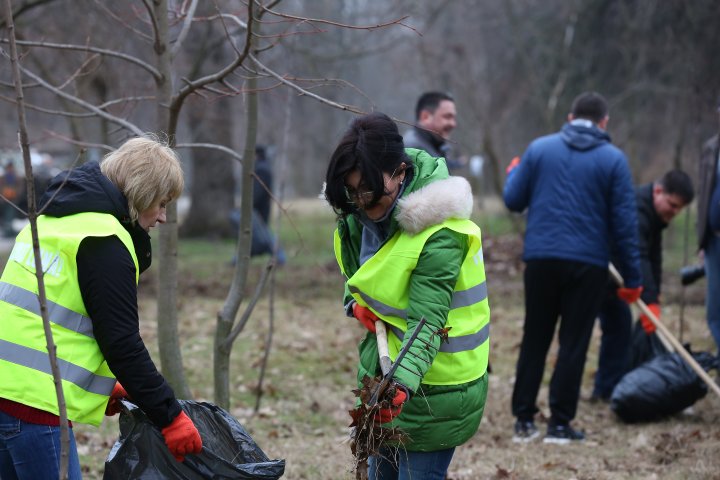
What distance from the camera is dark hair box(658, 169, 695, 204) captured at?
5.95m

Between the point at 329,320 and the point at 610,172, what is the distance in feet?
15.6

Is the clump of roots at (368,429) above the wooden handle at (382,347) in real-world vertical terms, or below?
below

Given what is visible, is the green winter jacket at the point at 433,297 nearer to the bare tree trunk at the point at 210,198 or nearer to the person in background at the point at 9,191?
the bare tree trunk at the point at 210,198

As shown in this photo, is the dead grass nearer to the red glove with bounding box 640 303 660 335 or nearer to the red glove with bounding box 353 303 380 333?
the red glove with bounding box 353 303 380 333

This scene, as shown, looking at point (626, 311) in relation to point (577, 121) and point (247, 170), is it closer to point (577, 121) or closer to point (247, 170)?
point (577, 121)

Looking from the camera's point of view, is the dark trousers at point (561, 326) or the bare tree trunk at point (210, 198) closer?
the dark trousers at point (561, 326)

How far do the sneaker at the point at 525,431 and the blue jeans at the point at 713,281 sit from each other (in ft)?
5.10

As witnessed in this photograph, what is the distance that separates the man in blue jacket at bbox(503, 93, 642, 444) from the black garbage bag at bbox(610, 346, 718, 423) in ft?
1.61

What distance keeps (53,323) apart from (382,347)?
1.00 m

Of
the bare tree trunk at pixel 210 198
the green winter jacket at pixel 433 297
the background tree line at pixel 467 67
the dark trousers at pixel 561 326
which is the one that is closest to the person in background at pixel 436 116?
the dark trousers at pixel 561 326

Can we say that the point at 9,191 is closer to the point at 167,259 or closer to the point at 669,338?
the point at 167,259

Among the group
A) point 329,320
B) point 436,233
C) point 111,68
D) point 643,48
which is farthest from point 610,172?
point 643,48

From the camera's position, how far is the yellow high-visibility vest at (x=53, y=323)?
243 cm

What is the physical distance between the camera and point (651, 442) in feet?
17.1
